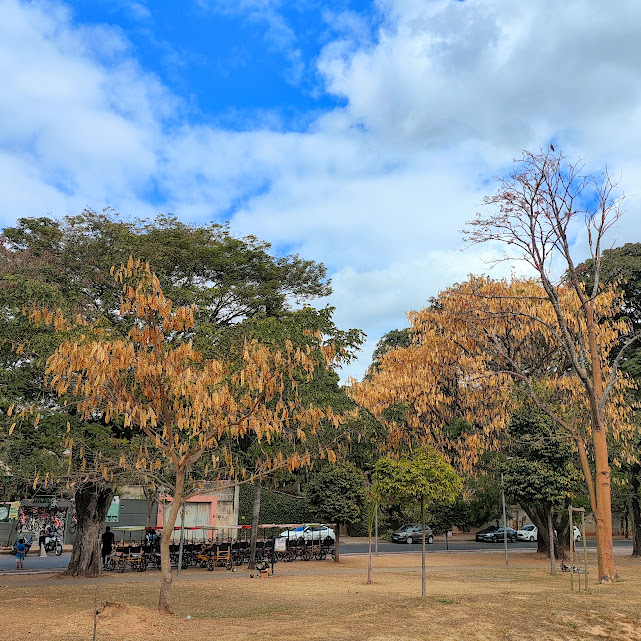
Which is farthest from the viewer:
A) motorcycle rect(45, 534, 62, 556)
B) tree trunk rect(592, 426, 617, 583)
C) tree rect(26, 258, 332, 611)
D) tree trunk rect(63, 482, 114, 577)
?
motorcycle rect(45, 534, 62, 556)

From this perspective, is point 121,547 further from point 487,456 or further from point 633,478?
point 633,478

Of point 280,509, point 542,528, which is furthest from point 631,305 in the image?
point 280,509

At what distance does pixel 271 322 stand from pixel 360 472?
46.0 feet

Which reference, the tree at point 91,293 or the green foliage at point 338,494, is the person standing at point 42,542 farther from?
the green foliage at point 338,494

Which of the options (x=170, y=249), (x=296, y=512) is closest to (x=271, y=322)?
(x=170, y=249)

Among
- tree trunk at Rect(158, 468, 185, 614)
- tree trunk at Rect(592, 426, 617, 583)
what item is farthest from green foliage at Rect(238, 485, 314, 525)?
tree trunk at Rect(158, 468, 185, 614)

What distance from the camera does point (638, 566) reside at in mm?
27031

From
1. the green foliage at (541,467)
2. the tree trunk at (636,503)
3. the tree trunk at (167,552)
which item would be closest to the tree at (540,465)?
the green foliage at (541,467)

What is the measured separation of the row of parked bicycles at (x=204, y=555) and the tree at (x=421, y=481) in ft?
31.7

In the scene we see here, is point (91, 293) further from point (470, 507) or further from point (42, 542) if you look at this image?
point (470, 507)

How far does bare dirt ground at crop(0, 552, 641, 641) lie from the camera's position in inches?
436

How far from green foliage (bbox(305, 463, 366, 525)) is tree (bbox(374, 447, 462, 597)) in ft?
41.8

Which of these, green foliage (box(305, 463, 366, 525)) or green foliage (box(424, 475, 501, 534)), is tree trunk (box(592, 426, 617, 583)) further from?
green foliage (box(305, 463, 366, 525))

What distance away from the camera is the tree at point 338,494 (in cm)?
2942
